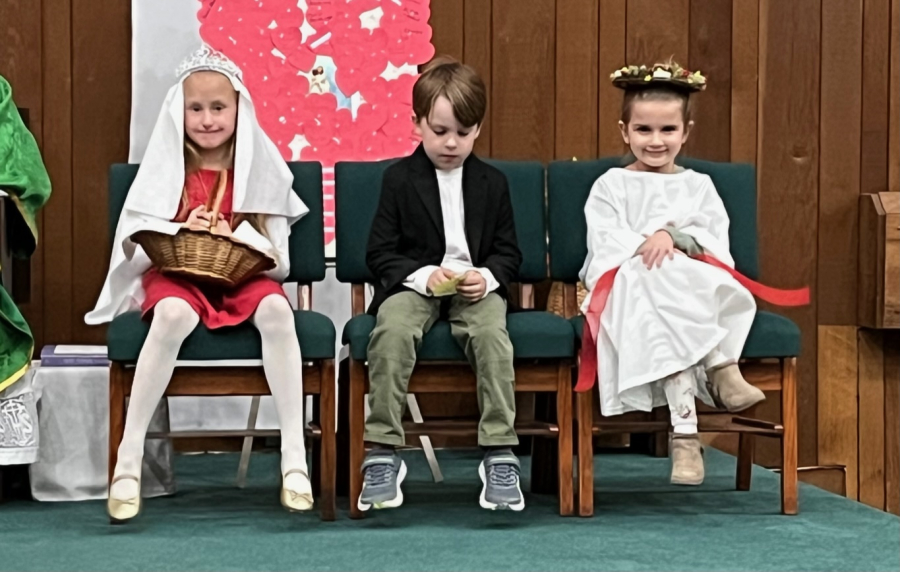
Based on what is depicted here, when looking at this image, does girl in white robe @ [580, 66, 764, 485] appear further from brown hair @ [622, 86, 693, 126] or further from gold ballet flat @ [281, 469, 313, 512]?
gold ballet flat @ [281, 469, 313, 512]

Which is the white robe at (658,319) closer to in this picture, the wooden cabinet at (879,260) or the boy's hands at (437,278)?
the boy's hands at (437,278)

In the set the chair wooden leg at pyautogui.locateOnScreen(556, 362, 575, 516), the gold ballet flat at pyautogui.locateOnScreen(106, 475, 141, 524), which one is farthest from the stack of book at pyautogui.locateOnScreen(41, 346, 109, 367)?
the chair wooden leg at pyautogui.locateOnScreen(556, 362, 575, 516)

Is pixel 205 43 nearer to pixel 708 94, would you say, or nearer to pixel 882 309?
pixel 708 94

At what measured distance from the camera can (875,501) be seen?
15.4 ft

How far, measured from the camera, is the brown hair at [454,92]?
3244 mm

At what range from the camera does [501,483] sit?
121 inches

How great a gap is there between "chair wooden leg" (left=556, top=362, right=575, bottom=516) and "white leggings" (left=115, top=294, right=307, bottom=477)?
0.65 meters

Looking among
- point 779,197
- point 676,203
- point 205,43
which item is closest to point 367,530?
point 676,203

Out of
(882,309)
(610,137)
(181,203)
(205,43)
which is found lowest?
(882,309)

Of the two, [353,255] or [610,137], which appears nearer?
[353,255]

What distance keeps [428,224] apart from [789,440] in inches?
43.2

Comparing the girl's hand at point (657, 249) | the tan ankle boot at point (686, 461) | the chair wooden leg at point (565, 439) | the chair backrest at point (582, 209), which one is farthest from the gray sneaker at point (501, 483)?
the chair backrest at point (582, 209)

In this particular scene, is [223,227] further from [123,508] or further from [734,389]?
[734,389]

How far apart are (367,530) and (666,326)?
2.94 feet
